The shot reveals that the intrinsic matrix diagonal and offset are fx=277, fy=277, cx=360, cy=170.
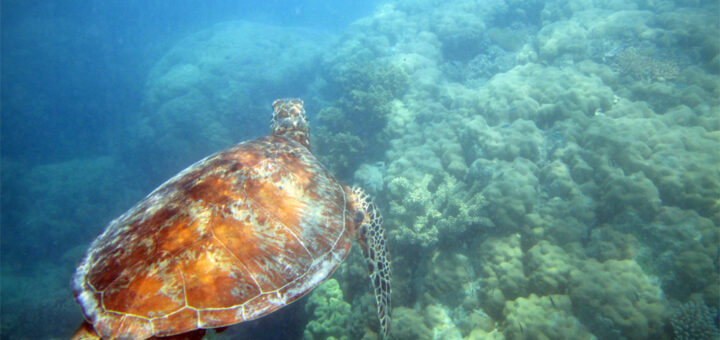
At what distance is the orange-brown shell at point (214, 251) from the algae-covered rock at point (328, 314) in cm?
278

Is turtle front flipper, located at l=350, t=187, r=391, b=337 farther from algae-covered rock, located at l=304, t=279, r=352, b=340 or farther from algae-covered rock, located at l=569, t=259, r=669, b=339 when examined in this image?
algae-covered rock, located at l=569, t=259, r=669, b=339

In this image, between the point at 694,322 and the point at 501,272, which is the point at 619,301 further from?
the point at 501,272

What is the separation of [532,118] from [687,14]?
6.66 meters

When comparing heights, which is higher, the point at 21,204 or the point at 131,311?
the point at 21,204

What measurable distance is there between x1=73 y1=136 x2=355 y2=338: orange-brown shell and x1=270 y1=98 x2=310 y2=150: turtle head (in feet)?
4.91

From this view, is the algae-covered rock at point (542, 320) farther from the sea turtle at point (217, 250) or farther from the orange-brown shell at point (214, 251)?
the orange-brown shell at point (214, 251)

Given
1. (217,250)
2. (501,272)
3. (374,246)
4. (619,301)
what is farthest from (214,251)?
(619,301)

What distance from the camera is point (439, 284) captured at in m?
4.77

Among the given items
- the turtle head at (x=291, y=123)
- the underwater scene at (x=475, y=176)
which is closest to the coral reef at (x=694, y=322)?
the underwater scene at (x=475, y=176)

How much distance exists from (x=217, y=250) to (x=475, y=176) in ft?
17.5

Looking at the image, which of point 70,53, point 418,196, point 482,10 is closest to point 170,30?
point 70,53

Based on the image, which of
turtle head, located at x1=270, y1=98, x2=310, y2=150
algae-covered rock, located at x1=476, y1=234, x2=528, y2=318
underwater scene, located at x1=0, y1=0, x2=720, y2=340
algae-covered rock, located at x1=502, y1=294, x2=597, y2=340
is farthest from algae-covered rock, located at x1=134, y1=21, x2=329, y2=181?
algae-covered rock, located at x1=502, y1=294, x2=597, y2=340

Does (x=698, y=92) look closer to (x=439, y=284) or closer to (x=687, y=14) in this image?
(x=687, y=14)

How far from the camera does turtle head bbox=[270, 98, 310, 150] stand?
4.52 metres
